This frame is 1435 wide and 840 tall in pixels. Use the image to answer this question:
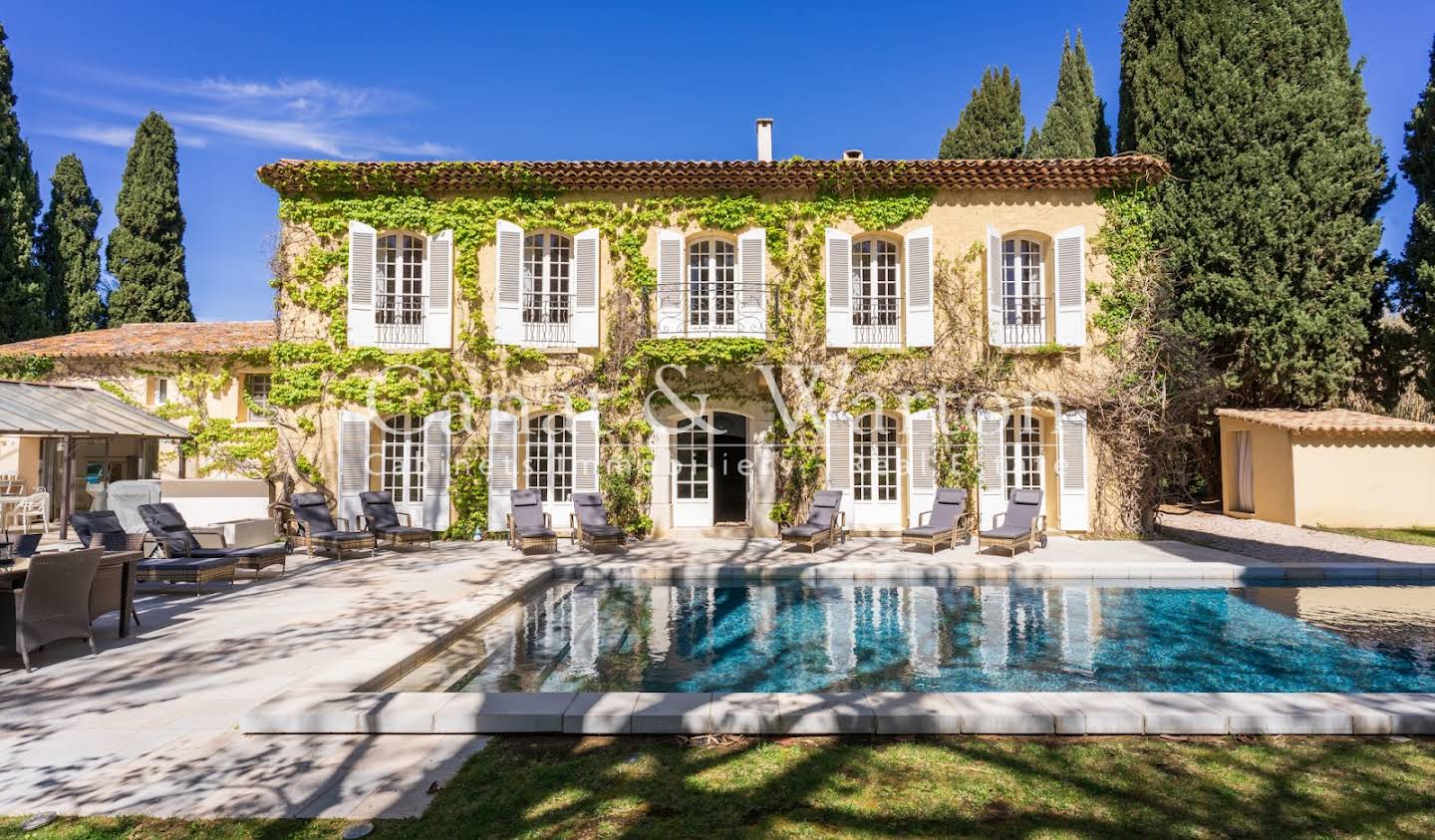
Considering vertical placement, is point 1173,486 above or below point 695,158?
below

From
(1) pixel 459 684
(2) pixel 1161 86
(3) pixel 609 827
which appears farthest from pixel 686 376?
(2) pixel 1161 86

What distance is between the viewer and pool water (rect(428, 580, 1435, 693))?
5.48 m

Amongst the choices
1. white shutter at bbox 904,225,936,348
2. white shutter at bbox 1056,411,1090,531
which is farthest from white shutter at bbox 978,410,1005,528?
white shutter at bbox 904,225,936,348

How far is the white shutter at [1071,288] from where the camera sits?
42.0 ft

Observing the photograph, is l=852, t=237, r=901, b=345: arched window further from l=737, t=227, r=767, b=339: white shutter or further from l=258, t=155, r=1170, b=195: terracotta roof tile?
l=737, t=227, r=767, b=339: white shutter

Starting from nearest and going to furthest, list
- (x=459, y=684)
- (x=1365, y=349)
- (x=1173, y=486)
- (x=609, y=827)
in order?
(x=609, y=827), (x=459, y=684), (x=1365, y=349), (x=1173, y=486)

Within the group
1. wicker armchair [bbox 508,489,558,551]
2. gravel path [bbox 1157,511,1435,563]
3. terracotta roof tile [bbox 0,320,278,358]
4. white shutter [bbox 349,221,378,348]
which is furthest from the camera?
terracotta roof tile [bbox 0,320,278,358]

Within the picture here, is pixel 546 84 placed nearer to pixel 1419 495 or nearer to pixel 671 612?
pixel 671 612

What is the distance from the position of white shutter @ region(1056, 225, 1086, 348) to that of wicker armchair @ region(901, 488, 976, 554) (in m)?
3.71

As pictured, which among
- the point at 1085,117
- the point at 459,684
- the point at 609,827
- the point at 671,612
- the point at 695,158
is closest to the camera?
the point at 609,827

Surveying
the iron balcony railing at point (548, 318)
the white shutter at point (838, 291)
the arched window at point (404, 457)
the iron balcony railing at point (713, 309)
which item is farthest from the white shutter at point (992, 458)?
the arched window at point (404, 457)

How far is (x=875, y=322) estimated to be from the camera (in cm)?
1309

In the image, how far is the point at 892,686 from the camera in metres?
5.28

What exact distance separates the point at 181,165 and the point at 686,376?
75.2 ft
